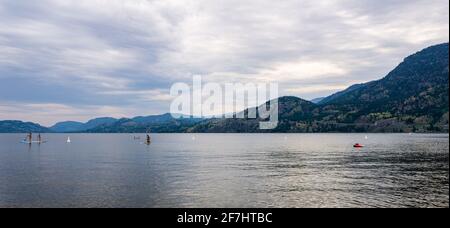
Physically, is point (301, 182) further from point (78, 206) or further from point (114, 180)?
point (78, 206)

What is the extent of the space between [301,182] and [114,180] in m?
42.7

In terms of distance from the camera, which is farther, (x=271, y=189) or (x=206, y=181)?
(x=206, y=181)

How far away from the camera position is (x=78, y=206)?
184ft

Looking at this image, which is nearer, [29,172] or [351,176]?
[351,176]

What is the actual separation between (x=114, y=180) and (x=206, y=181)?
2119cm
